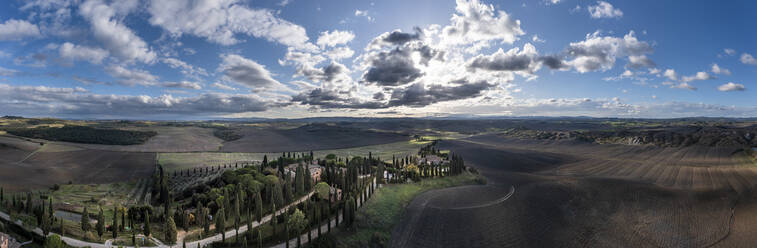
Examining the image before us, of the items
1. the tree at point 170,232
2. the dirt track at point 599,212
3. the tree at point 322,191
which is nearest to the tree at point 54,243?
the tree at point 170,232

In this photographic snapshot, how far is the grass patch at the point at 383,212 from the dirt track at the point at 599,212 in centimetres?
206

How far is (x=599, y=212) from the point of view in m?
50.5

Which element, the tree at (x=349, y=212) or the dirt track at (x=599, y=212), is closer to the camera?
the dirt track at (x=599, y=212)

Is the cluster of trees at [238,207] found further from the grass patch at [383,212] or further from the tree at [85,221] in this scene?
the grass patch at [383,212]

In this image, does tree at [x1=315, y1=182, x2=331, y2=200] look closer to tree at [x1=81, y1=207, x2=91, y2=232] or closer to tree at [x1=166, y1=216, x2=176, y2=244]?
tree at [x1=166, y1=216, x2=176, y2=244]

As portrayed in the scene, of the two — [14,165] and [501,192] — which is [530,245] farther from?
[14,165]

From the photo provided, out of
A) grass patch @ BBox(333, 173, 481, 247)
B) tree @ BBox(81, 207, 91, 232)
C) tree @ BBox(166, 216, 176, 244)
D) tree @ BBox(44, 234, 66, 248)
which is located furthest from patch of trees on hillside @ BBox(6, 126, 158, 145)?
grass patch @ BBox(333, 173, 481, 247)

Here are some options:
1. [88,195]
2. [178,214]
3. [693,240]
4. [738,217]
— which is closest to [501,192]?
[693,240]

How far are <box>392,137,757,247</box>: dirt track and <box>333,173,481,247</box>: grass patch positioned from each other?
6.75 feet

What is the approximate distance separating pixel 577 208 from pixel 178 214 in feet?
230

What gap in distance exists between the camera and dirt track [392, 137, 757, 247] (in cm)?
4006

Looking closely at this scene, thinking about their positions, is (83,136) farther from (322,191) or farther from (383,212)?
(383,212)

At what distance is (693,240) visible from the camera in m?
39.3

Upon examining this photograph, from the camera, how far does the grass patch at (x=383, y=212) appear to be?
40.2 m
